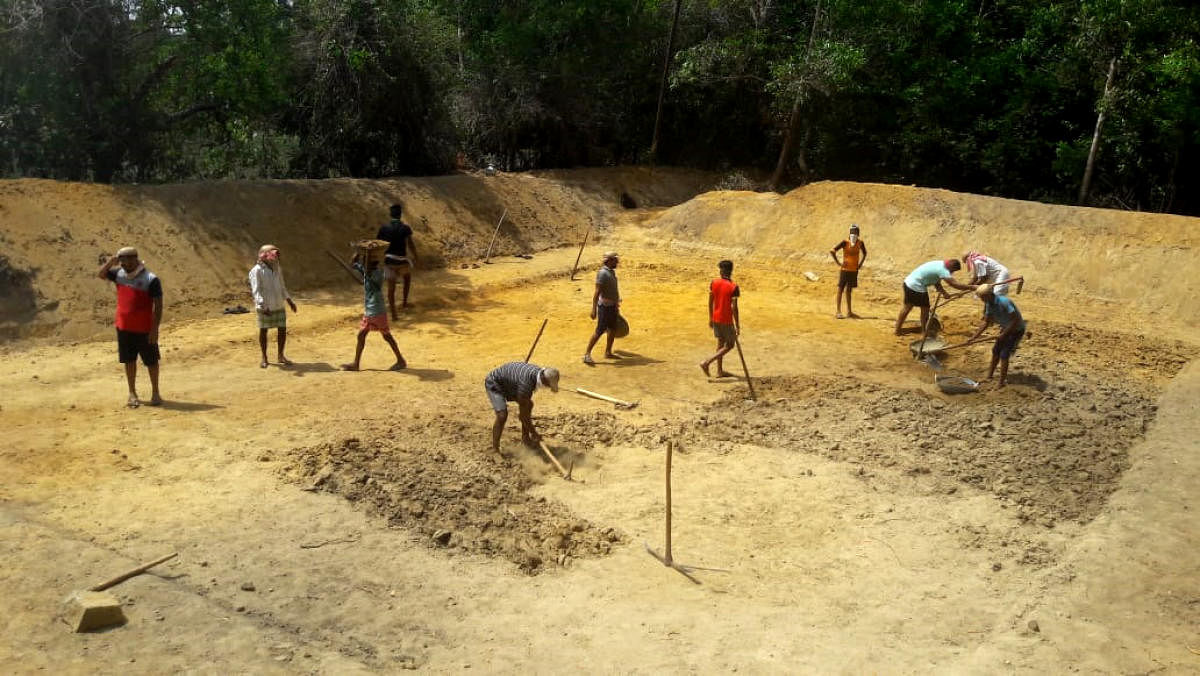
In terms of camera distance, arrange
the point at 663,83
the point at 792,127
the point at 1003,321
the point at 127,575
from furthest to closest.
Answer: the point at 663,83 → the point at 792,127 → the point at 1003,321 → the point at 127,575

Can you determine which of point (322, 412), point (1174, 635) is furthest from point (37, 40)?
point (1174, 635)

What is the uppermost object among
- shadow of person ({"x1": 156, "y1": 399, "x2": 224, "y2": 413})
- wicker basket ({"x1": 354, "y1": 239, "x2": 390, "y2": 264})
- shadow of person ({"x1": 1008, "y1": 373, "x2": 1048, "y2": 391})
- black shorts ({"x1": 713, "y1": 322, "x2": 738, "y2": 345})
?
wicker basket ({"x1": 354, "y1": 239, "x2": 390, "y2": 264})

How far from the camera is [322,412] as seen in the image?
35.1 feet

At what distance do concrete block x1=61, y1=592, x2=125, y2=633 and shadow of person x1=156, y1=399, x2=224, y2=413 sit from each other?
14.8ft

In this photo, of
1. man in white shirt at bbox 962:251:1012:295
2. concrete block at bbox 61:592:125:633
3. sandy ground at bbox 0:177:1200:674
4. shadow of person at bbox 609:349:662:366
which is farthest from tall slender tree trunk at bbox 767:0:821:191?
concrete block at bbox 61:592:125:633

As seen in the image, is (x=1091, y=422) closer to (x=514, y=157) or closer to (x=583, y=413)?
(x=583, y=413)

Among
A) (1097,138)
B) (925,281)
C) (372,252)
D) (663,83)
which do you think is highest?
(663,83)

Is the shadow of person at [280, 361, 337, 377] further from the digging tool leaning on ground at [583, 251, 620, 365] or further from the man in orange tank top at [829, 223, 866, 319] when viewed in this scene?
the man in orange tank top at [829, 223, 866, 319]

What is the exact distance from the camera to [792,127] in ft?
88.3

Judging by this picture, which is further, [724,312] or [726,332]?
[726,332]

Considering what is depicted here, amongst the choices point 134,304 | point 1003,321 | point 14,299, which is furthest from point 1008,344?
point 14,299

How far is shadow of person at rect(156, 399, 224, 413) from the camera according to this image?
10.6m

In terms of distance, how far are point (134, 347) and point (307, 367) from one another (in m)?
2.55

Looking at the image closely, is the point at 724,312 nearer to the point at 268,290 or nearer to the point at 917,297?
the point at 917,297
